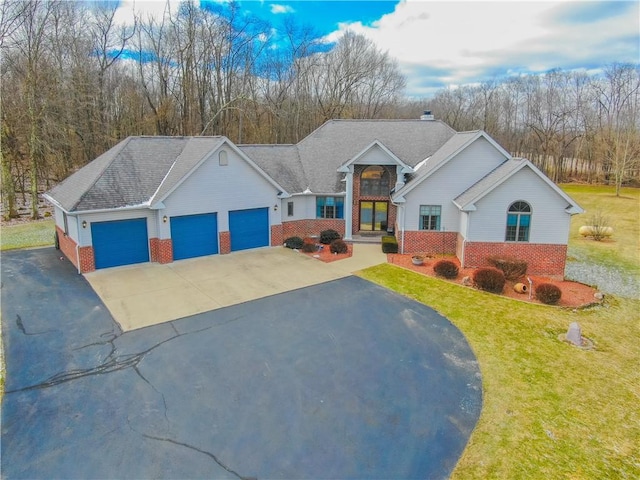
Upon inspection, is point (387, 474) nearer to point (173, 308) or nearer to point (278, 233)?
point (173, 308)

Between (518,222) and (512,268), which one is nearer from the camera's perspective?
(512,268)

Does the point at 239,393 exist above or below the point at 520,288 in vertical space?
below

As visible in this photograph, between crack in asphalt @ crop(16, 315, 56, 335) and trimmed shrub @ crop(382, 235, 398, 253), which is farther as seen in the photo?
trimmed shrub @ crop(382, 235, 398, 253)

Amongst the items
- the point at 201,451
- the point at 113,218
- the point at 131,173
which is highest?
the point at 131,173

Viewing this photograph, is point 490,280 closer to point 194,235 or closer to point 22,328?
point 194,235

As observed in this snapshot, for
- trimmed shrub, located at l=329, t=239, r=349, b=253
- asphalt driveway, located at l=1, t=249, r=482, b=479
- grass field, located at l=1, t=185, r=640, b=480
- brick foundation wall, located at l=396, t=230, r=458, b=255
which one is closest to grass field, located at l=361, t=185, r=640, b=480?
grass field, located at l=1, t=185, r=640, b=480

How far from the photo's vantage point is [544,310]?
616 inches

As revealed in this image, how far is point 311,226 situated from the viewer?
85.3 ft

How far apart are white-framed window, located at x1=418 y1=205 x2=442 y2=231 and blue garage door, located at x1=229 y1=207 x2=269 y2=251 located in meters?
8.78

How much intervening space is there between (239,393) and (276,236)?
14.7m

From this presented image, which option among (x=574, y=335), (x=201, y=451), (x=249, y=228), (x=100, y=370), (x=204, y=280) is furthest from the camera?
(x=249, y=228)

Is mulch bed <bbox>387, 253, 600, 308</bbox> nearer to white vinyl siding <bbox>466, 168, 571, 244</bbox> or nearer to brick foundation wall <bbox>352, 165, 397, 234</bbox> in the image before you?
white vinyl siding <bbox>466, 168, 571, 244</bbox>

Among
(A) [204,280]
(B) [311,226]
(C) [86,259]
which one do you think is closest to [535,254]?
(B) [311,226]

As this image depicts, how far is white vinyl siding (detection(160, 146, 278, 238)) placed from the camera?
20188 mm
